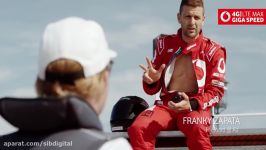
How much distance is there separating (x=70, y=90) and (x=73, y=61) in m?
0.09

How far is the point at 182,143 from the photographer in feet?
19.3

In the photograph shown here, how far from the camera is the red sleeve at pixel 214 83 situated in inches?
194

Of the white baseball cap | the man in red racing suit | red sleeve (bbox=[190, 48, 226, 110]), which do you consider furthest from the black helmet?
the white baseball cap

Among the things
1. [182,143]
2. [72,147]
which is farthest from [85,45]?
[182,143]

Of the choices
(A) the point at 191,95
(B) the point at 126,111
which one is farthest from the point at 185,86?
(B) the point at 126,111

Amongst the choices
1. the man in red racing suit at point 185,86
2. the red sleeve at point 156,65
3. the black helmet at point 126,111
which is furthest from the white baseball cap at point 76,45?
the black helmet at point 126,111

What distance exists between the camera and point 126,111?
602 centimetres

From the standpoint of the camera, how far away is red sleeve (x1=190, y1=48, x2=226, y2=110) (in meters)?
4.94

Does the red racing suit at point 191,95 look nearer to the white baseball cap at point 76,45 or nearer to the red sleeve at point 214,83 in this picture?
the red sleeve at point 214,83

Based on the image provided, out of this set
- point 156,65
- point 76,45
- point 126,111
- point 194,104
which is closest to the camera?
point 76,45

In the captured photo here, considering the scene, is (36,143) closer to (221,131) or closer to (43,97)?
(43,97)

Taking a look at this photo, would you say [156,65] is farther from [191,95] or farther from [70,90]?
[70,90]

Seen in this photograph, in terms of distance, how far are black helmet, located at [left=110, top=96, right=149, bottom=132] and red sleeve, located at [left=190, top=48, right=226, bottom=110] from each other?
A: 3.84ft

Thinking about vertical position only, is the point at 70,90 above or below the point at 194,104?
above
